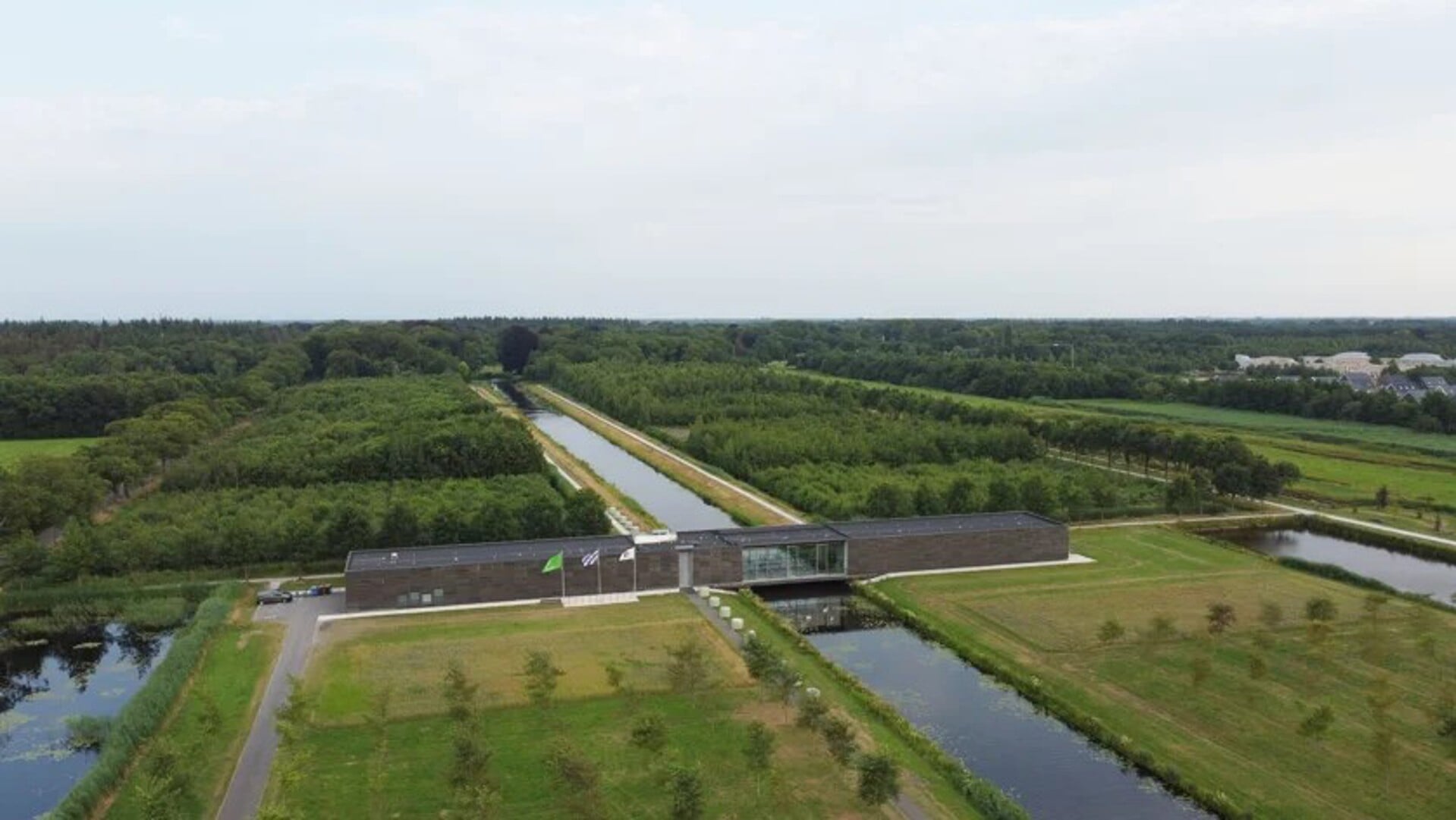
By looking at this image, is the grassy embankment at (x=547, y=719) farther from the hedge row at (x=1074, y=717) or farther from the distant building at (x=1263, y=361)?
the distant building at (x=1263, y=361)

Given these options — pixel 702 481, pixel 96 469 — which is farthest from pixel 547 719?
pixel 96 469

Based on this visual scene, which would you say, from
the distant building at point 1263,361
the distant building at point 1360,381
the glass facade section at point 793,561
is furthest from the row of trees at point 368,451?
the distant building at point 1263,361

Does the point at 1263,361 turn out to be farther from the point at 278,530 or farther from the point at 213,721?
the point at 213,721

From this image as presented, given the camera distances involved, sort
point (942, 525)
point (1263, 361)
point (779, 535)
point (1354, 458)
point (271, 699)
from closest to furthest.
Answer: point (271, 699), point (779, 535), point (942, 525), point (1354, 458), point (1263, 361)

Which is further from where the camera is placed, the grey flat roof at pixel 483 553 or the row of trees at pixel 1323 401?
the row of trees at pixel 1323 401

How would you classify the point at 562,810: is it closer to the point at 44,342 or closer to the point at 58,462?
the point at 58,462

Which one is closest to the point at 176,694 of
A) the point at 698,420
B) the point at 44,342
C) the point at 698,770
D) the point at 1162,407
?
the point at 698,770

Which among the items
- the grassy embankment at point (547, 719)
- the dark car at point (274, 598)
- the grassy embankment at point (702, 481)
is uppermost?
the grassy embankment at point (702, 481)
